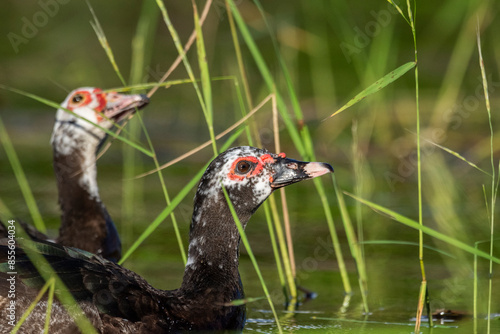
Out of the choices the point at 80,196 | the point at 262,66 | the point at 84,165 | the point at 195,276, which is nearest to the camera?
the point at 195,276

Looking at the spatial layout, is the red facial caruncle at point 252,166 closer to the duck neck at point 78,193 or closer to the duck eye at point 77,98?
the duck neck at point 78,193

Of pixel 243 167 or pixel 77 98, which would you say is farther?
pixel 77 98

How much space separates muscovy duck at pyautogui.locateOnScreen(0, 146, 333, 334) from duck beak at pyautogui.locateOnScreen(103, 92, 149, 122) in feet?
7.50

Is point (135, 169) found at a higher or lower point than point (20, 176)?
higher

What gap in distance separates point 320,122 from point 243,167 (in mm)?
2718

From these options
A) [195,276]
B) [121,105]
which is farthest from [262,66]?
[121,105]

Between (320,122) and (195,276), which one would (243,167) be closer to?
(195,276)

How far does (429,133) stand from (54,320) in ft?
24.5

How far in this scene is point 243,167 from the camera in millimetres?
6117

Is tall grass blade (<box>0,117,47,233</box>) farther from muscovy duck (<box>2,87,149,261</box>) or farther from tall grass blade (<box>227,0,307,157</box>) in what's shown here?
tall grass blade (<box>227,0,307,157</box>)

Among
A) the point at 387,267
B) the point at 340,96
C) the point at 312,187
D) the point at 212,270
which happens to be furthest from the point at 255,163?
the point at 340,96

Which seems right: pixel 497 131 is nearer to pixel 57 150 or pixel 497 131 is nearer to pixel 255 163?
pixel 57 150

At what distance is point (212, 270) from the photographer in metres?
6.11

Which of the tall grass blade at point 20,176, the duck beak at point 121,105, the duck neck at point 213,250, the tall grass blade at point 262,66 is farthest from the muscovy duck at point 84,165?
the duck neck at point 213,250
